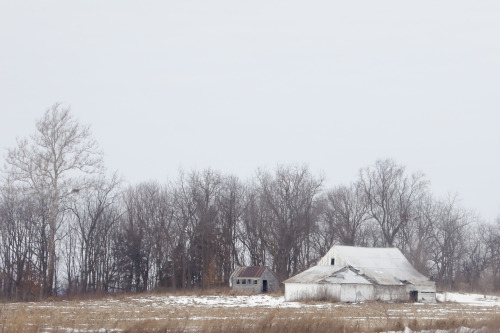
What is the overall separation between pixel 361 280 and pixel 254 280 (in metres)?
17.4

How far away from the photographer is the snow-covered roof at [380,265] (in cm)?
6436

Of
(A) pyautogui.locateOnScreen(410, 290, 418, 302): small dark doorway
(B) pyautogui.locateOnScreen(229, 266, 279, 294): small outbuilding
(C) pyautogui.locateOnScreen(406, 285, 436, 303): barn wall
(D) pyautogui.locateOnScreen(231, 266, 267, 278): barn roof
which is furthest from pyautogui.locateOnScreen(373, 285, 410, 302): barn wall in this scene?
(D) pyautogui.locateOnScreen(231, 266, 267, 278): barn roof

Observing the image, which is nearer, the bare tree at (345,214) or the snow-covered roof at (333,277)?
the snow-covered roof at (333,277)

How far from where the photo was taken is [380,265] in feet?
220

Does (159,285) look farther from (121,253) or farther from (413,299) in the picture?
(413,299)

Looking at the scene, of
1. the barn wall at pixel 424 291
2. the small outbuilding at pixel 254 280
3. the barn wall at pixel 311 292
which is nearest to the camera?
the barn wall at pixel 311 292

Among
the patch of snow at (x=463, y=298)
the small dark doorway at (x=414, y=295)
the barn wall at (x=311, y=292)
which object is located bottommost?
the patch of snow at (x=463, y=298)

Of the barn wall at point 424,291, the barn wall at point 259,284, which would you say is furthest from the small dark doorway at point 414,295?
the barn wall at point 259,284

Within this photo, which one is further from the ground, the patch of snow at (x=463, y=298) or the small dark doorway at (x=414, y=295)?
the small dark doorway at (x=414, y=295)

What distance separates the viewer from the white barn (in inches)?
2346

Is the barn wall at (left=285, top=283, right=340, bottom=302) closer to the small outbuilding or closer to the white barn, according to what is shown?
the white barn

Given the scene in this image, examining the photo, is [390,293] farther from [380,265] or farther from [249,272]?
[249,272]

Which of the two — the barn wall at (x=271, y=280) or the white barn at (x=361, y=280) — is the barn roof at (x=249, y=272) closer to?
the barn wall at (x=271, y=280)

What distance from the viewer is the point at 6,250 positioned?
7269 centimetres
